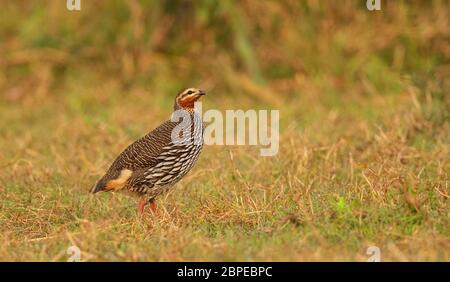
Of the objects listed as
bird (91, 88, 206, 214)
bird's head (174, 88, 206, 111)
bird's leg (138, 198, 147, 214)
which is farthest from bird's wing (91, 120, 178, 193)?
bird's head (174, 88, 206, 111)

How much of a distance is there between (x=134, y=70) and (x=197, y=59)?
826 mm

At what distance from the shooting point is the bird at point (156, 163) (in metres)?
6.45

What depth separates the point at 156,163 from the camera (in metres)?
6.47

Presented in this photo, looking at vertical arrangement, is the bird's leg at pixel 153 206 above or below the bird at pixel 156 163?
below

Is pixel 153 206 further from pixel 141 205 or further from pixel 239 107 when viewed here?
pixel 239 107

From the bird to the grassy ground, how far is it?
187mm

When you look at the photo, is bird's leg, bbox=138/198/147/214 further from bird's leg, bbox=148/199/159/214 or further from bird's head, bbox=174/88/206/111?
bird's head, bbox=174/88/206/111

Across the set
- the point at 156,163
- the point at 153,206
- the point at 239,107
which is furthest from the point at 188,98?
the point at 239,107

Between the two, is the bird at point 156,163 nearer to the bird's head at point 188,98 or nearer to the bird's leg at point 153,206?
the bird's leg at point 153,206

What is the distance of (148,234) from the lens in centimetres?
578

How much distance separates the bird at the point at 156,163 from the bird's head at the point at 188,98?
280mm

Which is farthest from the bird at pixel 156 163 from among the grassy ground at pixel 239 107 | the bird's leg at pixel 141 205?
the grassy ground at pixel 239 107
